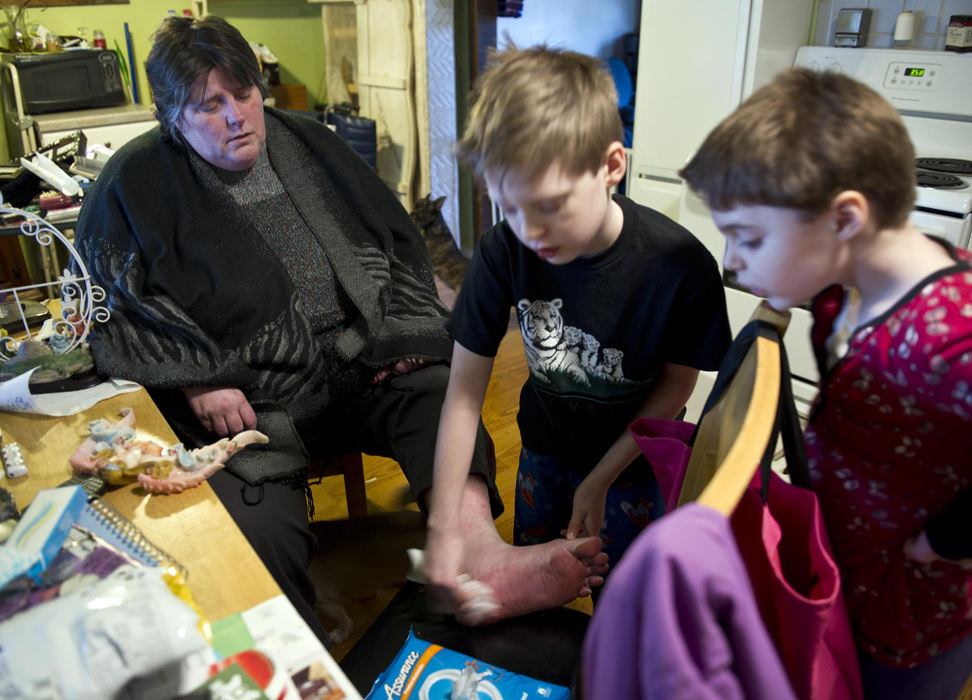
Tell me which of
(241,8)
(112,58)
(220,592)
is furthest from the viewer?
(241,8)

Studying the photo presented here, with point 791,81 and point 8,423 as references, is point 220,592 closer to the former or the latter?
point 8,423

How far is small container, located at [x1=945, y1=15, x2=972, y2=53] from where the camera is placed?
212 cm

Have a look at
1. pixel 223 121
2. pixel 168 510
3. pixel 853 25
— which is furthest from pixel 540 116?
pixel 853 25

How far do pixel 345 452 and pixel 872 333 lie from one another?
1197 millimetres

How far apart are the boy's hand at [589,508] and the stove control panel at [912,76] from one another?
6.27ft

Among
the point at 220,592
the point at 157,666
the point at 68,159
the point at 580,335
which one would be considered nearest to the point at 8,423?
the point at 220,592

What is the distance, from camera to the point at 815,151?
0.62 meters

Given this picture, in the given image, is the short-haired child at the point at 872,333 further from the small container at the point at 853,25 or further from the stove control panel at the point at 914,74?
the small container at the point at 853,25

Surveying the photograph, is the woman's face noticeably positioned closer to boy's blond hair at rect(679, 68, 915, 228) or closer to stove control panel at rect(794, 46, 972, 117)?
boy's blond hair at rect(679, 68, 915, 228)

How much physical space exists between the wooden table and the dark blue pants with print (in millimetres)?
506

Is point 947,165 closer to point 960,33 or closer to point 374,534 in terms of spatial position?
point 960,33

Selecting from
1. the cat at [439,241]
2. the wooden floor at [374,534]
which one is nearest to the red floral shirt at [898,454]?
the wooden floor at [374,534]

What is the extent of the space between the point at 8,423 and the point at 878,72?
8.25 feet

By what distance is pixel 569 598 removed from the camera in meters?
1.02
